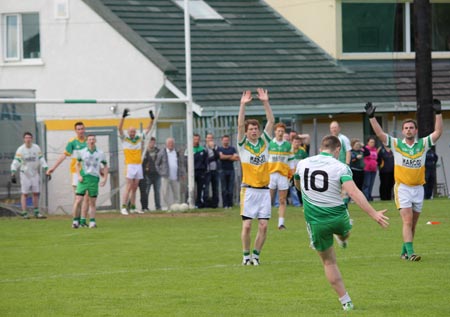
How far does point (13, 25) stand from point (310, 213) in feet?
84.0

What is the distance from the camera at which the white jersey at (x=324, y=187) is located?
11.1m

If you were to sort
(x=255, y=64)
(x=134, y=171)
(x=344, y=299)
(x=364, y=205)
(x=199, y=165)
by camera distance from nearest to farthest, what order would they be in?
(x=364, y=205), (x=344, y=299), (x=134, y=171), (x=199, y=165), (x=255, y=64)

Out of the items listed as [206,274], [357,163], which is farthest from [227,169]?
[206,274]

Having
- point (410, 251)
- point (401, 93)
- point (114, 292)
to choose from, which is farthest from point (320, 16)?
point (114, 292)

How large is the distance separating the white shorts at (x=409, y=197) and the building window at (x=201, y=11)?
2173 cm

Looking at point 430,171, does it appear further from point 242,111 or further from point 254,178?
point 242,111

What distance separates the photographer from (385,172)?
31797 mm

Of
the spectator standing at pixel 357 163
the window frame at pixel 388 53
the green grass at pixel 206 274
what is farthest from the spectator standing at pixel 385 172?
the green grass at pixel 206 274

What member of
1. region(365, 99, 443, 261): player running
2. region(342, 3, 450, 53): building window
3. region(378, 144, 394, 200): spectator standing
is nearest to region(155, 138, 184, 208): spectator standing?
region(378, 144, 394, 200): spectator standing

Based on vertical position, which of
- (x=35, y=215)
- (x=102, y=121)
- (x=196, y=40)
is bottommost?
(x=35, y=215)

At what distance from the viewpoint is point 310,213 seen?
11.3m

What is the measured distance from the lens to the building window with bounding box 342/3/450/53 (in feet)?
122

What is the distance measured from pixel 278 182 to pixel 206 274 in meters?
8.13

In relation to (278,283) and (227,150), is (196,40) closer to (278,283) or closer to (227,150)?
(227,150)
